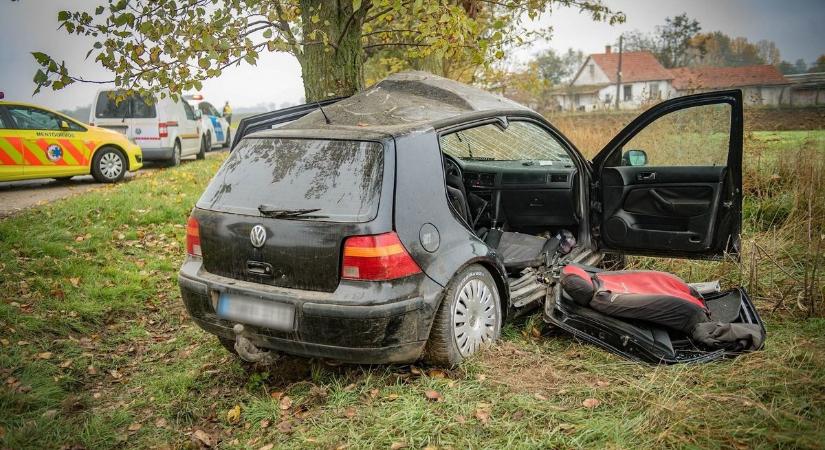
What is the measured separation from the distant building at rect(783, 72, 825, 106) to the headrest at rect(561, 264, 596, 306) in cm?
827

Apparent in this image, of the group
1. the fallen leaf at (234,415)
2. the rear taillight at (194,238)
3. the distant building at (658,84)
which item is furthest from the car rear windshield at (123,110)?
the fallen leaf at (234,415)

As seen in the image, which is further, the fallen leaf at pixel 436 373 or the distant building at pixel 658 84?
the distant building at pixel 658 84

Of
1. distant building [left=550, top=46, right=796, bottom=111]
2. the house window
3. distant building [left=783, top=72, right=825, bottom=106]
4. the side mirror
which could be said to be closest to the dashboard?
the side mirror

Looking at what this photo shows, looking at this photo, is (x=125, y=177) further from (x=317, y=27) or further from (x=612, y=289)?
(x=612, y=289)

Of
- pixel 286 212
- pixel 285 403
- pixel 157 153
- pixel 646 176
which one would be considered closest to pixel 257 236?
pixel 286 212

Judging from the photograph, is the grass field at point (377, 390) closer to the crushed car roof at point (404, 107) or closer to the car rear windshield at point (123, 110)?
the crushed car roof at point (404, 107)

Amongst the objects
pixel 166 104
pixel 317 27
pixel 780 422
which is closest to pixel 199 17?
pixel 317 27

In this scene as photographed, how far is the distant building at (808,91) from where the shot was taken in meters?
10.4

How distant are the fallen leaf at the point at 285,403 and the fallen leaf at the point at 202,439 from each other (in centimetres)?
42

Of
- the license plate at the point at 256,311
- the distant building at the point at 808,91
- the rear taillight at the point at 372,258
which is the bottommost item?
the license plate at the point at 256,311

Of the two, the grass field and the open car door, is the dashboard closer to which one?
the open car door

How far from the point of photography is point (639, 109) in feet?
34.7

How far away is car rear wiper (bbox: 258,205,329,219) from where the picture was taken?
331cm

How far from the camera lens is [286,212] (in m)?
3.35
